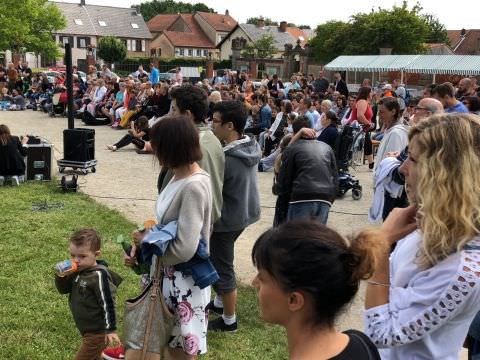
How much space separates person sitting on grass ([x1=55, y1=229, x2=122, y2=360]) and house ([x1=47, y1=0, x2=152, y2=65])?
74.0 meters

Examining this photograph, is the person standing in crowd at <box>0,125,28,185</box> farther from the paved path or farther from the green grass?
the green grass

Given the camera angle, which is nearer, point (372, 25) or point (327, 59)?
point (372, 25)

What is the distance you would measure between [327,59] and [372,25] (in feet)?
16.6

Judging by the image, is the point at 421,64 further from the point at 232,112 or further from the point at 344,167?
the point at 232,112

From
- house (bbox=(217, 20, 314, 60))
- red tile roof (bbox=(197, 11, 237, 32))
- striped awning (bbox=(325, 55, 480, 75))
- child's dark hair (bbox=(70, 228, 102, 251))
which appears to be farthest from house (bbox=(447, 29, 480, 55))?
child's dark hair (bbox=(70, 228, 102, 251))

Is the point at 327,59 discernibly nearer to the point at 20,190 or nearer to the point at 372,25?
the point at 372,25

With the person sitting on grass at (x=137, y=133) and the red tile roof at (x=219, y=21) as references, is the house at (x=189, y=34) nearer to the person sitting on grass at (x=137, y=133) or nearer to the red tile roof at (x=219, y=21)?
the red tile roof at (x=219, y=21)

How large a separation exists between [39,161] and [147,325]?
7561mm

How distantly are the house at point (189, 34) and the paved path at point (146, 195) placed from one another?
236ft

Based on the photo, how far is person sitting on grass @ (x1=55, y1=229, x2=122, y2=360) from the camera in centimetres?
334

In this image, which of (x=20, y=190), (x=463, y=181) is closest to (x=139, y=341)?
(x=463, y=181)

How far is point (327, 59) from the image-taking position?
1868 inches

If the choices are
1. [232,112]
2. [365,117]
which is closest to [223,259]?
[232,112]

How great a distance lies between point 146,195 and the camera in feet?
30.0
